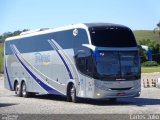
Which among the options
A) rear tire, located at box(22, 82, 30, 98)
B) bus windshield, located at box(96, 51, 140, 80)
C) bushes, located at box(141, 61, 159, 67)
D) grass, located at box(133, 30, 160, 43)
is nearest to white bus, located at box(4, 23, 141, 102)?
bus windshield, located at box(96, 51, 140, 80)

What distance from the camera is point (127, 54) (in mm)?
23844

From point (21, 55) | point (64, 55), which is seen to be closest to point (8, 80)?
point (21, 55)

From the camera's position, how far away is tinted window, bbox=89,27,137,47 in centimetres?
2339

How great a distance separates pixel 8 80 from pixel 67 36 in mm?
10460

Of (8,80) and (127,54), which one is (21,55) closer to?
(8,80)

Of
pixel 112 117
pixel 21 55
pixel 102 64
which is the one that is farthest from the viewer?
pixel 21 55

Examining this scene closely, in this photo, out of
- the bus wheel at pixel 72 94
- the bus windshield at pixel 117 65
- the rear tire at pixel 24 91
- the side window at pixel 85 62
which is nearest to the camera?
the bus windshield at pixel 117 65

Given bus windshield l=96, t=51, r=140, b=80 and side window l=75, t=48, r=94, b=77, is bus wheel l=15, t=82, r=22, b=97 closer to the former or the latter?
side window l=75, t=48, r=94, b=77

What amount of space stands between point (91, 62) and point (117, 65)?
1.24 m

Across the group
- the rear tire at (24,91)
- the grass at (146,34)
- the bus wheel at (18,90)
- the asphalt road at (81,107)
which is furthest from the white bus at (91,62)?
the grass at (146,34)

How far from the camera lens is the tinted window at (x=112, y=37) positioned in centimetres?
2339

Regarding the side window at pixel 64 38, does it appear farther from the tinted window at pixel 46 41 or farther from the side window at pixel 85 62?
the side window at pixel 85 62

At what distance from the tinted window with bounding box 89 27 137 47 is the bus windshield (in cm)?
45

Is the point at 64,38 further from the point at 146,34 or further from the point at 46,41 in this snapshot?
the point at 146,34
